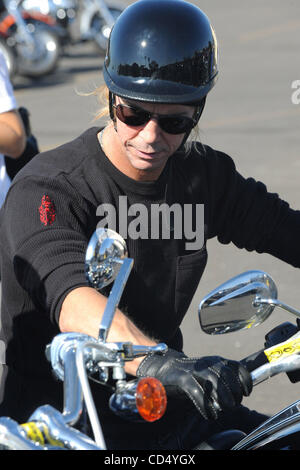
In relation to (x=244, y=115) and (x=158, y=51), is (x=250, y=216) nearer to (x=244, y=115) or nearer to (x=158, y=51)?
(x=158, y=51)

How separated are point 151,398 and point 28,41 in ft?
39.0

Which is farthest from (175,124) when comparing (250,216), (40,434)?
(40,434)

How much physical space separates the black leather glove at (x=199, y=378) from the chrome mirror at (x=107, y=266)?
14 centimetres

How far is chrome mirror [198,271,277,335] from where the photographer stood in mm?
2057

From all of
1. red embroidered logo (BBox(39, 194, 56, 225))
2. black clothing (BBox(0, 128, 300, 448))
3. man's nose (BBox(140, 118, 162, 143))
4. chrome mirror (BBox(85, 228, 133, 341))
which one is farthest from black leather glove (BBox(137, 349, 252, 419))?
man's nose (BBox(140, 118, 162, 143))

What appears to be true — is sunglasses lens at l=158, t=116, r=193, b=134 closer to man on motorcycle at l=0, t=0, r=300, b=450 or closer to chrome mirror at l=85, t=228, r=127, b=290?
man on motorcycle at l=0, t=0, r=300, b=450

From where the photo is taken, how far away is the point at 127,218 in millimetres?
2602

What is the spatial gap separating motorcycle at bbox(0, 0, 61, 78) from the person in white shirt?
8845 millimetres

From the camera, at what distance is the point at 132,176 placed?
Result: 2664 mm

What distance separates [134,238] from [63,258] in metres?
0.44

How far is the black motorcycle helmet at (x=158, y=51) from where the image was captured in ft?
7.68

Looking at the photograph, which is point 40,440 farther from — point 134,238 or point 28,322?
point 134,238
